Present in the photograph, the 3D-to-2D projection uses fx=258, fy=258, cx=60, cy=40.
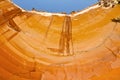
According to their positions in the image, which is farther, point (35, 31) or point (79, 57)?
point (35, 31)

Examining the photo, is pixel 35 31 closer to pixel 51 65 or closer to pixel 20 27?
pixel 20 27

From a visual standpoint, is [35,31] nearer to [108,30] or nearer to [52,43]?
[52,43]

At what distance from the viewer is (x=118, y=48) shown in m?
1.80

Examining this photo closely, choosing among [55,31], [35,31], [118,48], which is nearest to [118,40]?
[118,48]

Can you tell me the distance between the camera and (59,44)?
1.88 m

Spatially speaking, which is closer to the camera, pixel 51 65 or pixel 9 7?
pixel 51 65

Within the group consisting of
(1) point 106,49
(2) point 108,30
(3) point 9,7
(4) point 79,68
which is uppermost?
(3) point 9,7

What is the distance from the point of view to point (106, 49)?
5.90 ft

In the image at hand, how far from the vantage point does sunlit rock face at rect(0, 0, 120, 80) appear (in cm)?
173

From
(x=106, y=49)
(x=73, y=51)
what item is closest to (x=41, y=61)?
(x=73, y=51)

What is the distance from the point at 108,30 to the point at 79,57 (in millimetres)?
306

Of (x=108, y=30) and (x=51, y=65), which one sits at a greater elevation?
(x=108, y=30)

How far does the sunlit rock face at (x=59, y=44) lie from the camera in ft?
5.67

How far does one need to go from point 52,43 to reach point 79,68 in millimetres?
289
